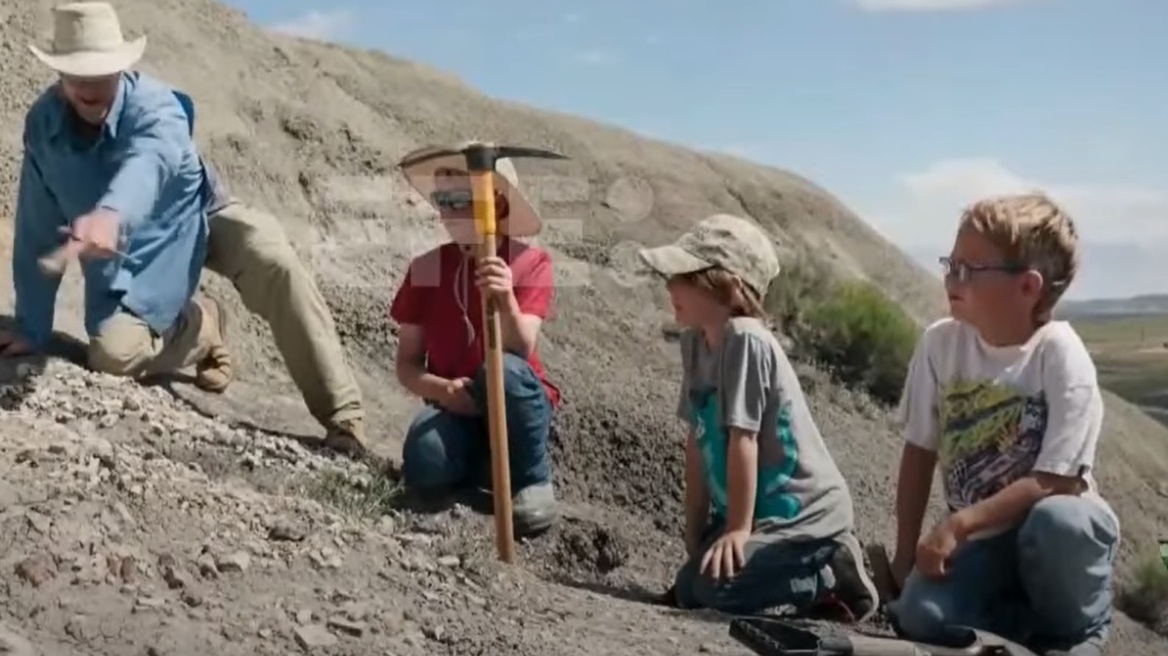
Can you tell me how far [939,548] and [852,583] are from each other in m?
0.86

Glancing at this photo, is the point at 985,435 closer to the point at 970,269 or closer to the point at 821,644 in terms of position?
the point at 970,269

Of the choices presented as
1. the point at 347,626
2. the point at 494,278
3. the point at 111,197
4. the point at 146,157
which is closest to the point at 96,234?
the point at 111,197

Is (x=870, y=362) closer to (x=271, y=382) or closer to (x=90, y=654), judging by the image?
(x=271, y=382)

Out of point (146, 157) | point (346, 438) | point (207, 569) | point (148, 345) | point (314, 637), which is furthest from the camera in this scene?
point (346, 438)

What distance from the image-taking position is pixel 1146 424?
50.3 ft

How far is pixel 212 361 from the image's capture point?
292 inches

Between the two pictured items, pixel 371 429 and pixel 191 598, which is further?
pixel 371 429

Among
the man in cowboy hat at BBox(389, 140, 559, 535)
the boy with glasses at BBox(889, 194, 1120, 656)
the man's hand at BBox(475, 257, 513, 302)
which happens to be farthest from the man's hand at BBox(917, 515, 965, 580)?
the man in cowboy hat at BBox(389, 140, 559, 535)

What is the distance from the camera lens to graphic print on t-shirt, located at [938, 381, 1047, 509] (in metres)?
5.15

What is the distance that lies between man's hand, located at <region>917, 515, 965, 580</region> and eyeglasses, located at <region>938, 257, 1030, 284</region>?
644 millimetres

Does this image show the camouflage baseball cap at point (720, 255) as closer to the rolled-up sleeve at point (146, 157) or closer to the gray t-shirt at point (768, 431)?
the gray t-shirt at point (768, 431)

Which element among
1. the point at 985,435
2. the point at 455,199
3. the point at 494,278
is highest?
the point at 455,199


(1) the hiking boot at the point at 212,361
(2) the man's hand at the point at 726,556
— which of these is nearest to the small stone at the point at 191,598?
(2) the man's hand at the point at 726,556

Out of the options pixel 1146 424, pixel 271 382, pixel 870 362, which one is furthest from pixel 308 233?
pixel 1146 424
